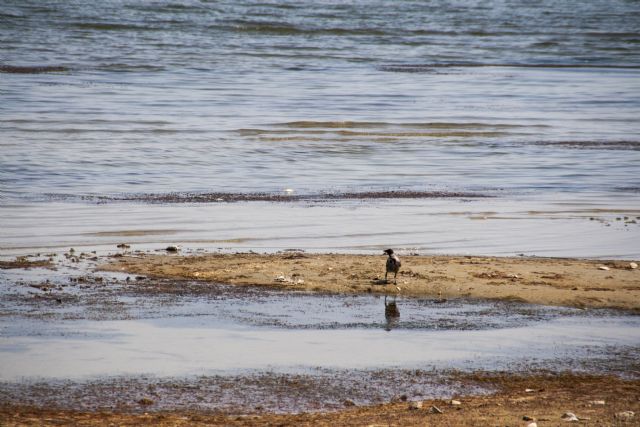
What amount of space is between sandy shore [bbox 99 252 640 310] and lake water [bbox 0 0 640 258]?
2.86 ft

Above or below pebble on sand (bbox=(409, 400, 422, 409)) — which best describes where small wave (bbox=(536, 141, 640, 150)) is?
above

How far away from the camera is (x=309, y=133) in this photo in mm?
24625

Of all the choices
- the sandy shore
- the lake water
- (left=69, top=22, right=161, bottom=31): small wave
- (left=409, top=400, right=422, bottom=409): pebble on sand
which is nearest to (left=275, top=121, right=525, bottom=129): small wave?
the lake water

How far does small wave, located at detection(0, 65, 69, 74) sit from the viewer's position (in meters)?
36.1

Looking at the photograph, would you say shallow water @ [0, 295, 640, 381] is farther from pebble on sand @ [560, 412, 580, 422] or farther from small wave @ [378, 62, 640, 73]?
small wave @ [378, 62, 640, 73]

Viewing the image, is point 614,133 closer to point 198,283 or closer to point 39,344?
point 198,283

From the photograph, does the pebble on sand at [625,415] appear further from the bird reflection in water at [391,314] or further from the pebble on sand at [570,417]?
the bird reflection in water at [391,314]

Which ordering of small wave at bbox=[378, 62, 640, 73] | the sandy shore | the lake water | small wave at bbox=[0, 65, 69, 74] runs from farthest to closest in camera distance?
1. small wave at bbox=[378, 62, 640, 73]
2. small wave at bbox=[0, 65, 69, 74]
3. the lake water
4. the sandy shore

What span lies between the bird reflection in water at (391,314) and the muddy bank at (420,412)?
6.00 feet

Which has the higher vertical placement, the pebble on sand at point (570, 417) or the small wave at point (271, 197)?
the small wave at point (271, 197)

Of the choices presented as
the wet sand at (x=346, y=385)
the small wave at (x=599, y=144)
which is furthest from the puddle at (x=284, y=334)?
the small wave at (x=599, y=144)

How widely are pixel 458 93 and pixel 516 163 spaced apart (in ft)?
44.8

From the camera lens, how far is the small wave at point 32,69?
118ft

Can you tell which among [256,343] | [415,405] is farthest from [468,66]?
[415,405]
